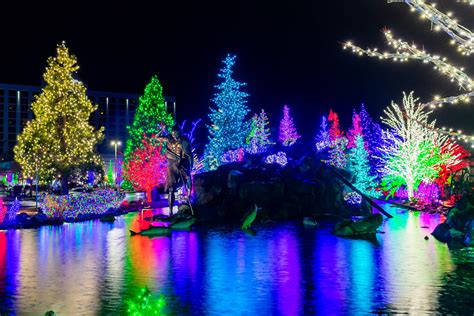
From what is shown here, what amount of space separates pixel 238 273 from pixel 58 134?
22827 millimetres

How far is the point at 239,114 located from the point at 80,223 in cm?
2569

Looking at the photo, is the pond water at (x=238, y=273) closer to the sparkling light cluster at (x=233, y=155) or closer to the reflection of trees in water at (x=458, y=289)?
the reflection of trees in water at (x=458, y=289)

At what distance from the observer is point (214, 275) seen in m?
12.1

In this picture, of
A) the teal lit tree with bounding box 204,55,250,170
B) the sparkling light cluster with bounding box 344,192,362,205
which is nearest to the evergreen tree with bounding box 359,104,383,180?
the teal lit tree with bounding box 204,55,250,170

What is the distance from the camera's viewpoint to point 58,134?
32281mm

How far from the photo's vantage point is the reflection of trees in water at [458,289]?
895 cm

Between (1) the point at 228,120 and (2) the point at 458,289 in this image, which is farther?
(1) the point at 228,120

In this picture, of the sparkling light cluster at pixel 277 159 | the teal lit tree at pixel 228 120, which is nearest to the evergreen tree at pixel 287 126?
the teal lit tree at pixel 228 120

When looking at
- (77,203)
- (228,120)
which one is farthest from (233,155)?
(77,203)

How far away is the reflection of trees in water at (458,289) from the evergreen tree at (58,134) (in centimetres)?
2380

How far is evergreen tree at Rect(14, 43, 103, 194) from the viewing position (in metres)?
31.8

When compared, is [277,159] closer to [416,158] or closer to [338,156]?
[338,156]

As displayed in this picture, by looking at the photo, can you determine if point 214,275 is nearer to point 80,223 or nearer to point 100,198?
point 80,223

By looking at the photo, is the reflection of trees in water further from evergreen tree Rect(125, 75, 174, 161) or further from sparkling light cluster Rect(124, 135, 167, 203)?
evergreen tree Rect(125, 75, 174, 161)
